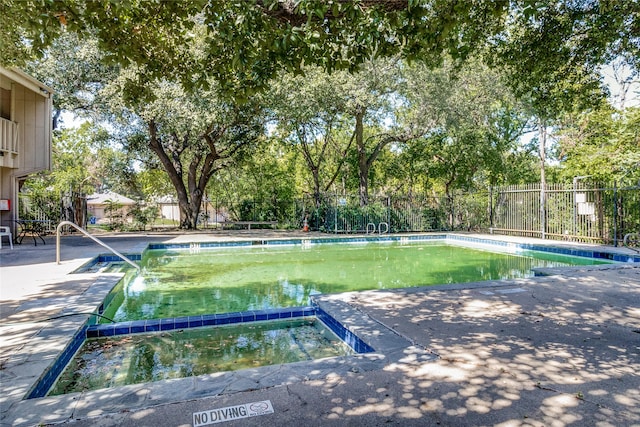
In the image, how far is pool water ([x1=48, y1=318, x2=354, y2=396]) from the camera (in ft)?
10.6

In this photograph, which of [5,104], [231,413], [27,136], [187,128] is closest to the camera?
[231,413]

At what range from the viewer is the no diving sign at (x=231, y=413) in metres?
2.09

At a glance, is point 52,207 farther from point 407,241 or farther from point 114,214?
point 407,241

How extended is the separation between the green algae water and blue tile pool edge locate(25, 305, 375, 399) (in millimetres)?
690

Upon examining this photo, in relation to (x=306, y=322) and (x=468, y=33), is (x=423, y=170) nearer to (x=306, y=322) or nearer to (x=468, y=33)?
(x=468, y=33)

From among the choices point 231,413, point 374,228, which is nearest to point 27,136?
point 374,228

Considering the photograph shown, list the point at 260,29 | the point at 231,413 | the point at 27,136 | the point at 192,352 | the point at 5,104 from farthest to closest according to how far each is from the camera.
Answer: the point at 27,136 → the point at 5,104 → the point at 192,352 → the point at 260,29 → the point at 231,413

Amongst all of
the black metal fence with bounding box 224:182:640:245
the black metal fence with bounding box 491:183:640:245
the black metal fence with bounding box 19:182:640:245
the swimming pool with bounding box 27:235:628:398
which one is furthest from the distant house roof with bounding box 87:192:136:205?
the black metal fence with bounding box 491:183:640:245

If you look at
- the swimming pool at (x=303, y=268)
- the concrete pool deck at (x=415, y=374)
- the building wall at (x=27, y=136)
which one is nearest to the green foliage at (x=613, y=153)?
the swimming pool at (x=303, y=268)

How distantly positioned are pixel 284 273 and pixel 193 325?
3.91 meters

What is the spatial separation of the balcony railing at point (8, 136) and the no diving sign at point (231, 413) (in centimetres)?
1125

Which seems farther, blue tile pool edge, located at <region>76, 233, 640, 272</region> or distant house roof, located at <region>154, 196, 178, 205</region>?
distant house roof, located at <region>154, 196, 178, 205</region>

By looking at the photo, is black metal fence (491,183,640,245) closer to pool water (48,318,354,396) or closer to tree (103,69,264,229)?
pool water (48,318,354,396)

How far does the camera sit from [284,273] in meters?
8.26
